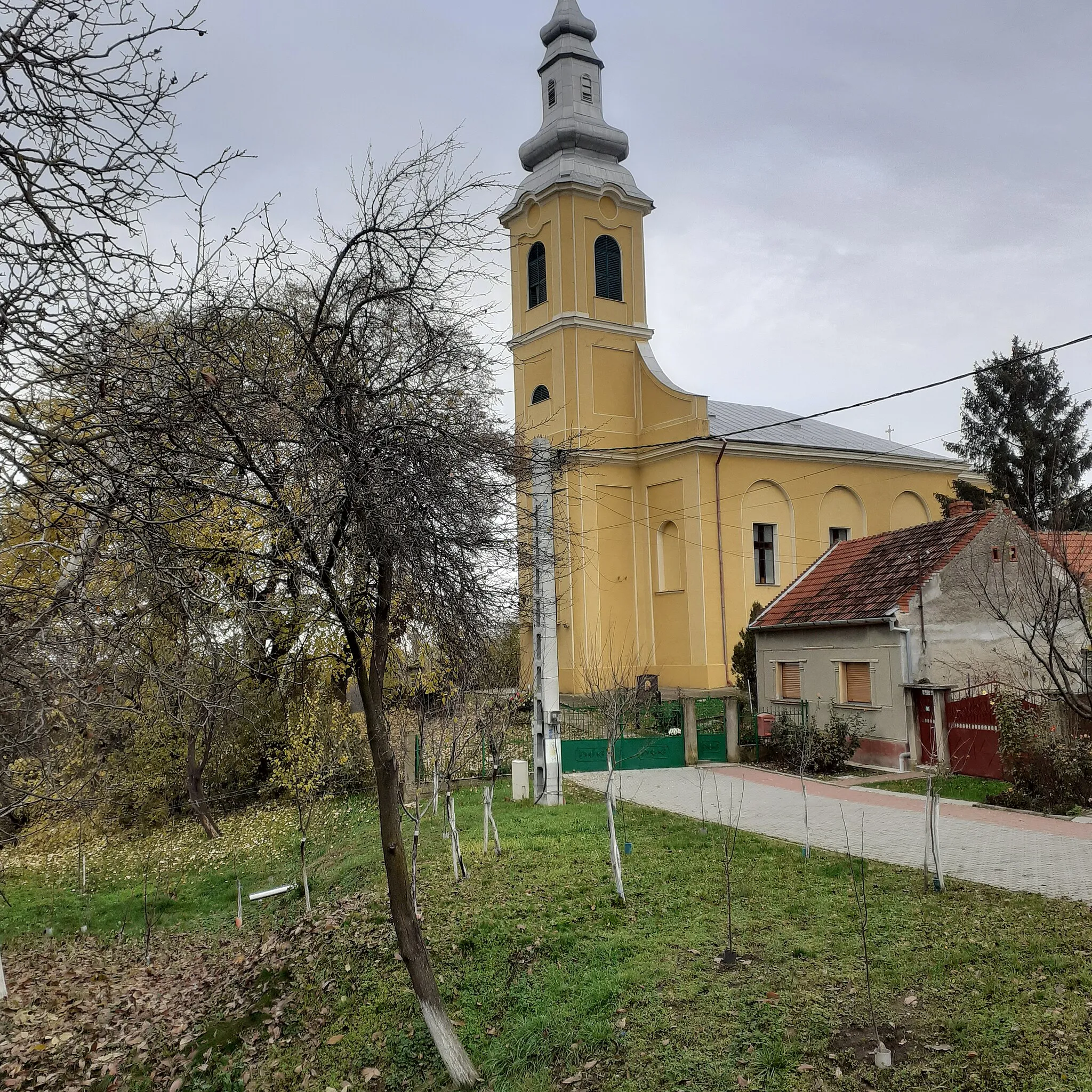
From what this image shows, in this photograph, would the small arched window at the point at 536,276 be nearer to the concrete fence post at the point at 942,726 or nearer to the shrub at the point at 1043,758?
the concrete fence post at the point at 942,726

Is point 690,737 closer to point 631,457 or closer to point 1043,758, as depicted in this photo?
point 1043,758

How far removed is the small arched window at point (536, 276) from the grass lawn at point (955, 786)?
834 inches

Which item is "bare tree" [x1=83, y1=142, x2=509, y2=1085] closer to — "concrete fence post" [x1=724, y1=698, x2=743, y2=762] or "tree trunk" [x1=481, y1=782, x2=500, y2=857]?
"tree trunk" [x1=481, y1=782, x2=500, y2=857]

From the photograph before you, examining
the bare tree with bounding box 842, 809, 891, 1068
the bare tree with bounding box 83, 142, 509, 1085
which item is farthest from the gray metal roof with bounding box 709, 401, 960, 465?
the bare tree with bounding box 83, 142, 509, 1085

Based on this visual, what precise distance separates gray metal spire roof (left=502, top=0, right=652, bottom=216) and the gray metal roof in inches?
320

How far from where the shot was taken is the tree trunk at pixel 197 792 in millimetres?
17766

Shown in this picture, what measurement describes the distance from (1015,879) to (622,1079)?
5171mm

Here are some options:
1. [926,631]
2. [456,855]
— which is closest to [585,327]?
[926,631]

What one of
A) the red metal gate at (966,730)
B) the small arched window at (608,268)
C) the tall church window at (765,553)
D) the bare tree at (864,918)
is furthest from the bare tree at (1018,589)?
the small arched window at (608,268)

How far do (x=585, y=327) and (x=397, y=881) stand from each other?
2683 cm

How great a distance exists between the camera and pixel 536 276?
33.9 metres

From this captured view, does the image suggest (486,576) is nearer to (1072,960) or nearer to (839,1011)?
(839,1011)

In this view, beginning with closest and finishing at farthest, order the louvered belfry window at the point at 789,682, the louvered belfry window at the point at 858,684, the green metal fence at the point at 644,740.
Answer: the louvered belfry window at the point at 858,684 → the green metal fence at the point at 644,740 → the louvered belfry window at the point at 789,682

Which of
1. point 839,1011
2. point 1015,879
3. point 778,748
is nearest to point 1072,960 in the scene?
point 839,1011
